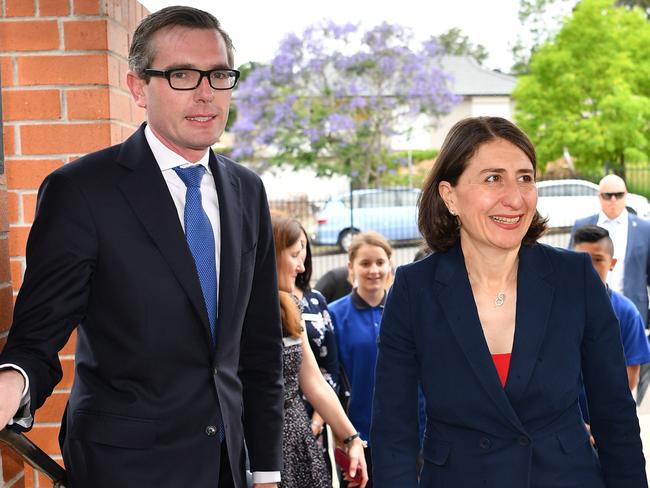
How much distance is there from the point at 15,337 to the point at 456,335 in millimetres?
1279

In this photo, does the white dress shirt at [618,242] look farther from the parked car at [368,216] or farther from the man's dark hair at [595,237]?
the parked car at [368,216]

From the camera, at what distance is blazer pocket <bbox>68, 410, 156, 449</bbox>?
228 cm

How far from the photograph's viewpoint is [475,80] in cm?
5834

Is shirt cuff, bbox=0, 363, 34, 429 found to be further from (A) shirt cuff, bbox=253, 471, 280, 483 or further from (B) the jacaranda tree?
(B) the jacaranda tree

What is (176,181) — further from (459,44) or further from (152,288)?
(459,44)

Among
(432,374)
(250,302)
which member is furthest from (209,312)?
(432,374)

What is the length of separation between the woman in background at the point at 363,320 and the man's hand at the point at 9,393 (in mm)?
3177

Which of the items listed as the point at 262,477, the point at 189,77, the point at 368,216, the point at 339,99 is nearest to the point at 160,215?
the point at 189,77

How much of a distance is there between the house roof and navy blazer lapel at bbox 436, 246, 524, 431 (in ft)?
176

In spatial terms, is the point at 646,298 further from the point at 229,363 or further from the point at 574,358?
the point at 229,363

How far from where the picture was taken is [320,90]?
3055 cm

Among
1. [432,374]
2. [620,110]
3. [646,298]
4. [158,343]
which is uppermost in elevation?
[620,110]

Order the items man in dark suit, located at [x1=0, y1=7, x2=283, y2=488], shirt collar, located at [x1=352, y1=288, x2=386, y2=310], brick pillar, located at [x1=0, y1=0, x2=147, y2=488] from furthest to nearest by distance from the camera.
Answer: shirt collar, located at [x1=352, y1=288, x2=386, y2=310]
brick pillar, located at [x1=0, y1=0, x2=147, y2=488]
man in dark suit, located at [x1=0, y1=7, x2=283, y2=488]

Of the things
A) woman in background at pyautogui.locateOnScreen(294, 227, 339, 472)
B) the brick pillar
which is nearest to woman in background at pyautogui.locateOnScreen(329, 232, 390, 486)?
woman in background at pyautogui.locateOnScreen(294, 227, 339, 472)
